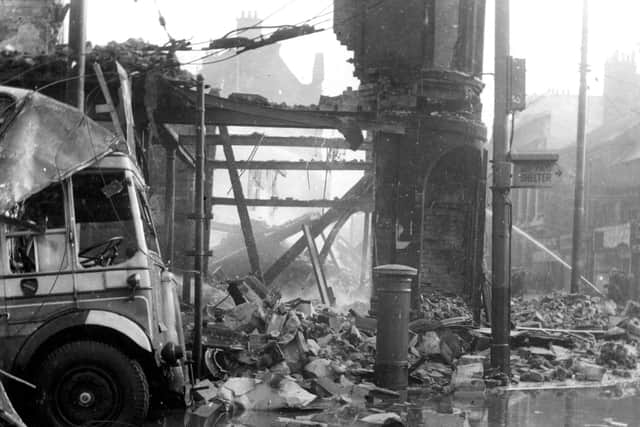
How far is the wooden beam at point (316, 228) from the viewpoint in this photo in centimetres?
1834

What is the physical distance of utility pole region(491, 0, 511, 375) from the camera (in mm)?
11203

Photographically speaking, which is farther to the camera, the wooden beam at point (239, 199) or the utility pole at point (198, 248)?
the wooden beam at point (239, 199)

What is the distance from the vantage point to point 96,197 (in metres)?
7.59

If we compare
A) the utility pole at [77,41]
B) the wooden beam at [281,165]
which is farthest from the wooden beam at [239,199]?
the utility pole at [77,41]

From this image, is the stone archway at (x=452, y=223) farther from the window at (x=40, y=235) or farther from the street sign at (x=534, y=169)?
the window at (x=40, y=235)

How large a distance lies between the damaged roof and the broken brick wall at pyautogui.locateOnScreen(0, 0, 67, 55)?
1855cm

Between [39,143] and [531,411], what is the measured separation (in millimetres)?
5771

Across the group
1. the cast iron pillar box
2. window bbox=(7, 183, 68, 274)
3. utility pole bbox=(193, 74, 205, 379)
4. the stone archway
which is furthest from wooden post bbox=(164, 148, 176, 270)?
window bbox=(7, 183, 68, 274)

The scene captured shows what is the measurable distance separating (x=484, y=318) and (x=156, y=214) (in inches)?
387

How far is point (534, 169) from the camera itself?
37.1ft

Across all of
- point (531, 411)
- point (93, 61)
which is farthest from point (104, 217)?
point (93, 61)

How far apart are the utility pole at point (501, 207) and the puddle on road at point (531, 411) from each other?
0.86 meters

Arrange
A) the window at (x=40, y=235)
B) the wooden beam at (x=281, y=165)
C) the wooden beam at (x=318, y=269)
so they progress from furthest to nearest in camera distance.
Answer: the wooden beam at (x=281, y=165) < the wooden beam at (x=318, y=269) < the window at (x=40, y=235)

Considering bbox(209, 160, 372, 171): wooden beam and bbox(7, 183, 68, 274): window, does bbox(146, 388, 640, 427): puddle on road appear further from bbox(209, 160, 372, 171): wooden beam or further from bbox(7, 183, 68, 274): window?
bbox(209, 160, 372, 171): wooden beam
